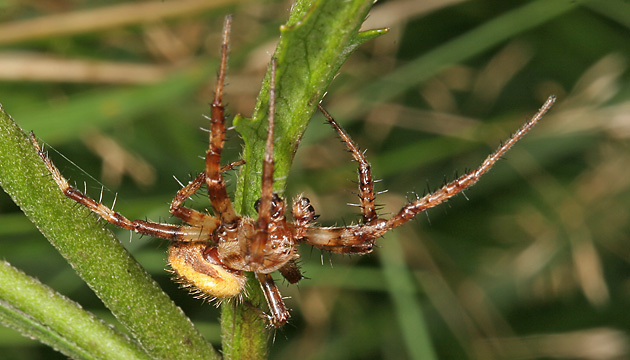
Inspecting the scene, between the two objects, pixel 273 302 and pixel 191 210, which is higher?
pixel 191 210

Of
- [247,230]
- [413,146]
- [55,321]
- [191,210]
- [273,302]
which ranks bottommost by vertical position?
[55,321]

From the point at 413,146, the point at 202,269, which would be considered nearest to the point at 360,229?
the point at 202,269

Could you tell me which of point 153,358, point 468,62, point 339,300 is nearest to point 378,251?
point 339,300

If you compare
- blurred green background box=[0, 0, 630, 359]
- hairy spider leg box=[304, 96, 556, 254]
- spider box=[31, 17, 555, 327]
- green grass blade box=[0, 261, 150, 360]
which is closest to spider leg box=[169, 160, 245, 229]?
spider box=[31, 17, 555, 327]

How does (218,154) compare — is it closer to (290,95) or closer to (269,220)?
(269,220)

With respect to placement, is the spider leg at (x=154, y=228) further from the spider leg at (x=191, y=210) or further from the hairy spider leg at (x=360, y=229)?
the hairy spider leg at (x=360, y=229)

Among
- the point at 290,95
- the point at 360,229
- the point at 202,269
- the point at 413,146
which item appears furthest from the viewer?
the point at 413,146

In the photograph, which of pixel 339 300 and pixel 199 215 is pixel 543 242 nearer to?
pixel 339 300
